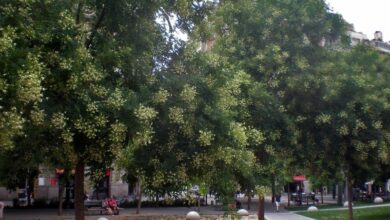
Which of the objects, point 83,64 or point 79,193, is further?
point 79,193

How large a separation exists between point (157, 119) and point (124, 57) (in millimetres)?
1529

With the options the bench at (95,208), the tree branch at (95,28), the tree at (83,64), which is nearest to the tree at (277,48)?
the tree at (83,64)

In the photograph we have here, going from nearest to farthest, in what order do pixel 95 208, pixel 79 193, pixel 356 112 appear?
pixel 79 193, pixel 356 112, pixel 95 208

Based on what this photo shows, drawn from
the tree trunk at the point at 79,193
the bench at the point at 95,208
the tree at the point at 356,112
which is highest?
the tree at the point at 356,112

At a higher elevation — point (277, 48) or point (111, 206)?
point (277, 48)

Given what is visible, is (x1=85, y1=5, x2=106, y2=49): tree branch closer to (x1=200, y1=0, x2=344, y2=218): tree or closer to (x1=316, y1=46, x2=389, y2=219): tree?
(x1=200, y1=0, x2=344, y2=218): tree

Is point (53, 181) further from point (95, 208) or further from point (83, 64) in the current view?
point (83, 64)

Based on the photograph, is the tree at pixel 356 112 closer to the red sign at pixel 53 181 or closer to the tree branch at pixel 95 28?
the tree branch at pixel 95 28

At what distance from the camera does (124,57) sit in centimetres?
1098

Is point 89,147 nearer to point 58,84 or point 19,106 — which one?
point 58,84

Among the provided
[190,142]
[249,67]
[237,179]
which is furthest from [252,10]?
[190,142]

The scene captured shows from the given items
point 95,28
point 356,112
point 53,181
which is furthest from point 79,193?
point 53,181

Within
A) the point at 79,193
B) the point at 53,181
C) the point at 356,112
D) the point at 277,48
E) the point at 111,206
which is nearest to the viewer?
the point at 79,193

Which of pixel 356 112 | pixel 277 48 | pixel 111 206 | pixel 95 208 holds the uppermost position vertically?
pixel 277 48
